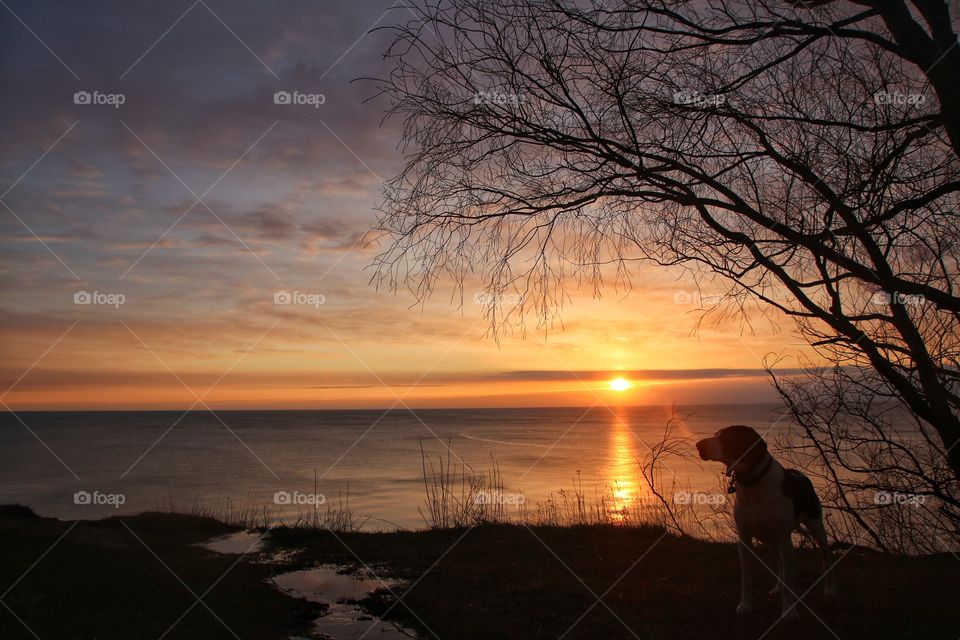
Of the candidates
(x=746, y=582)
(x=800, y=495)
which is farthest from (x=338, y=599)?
(x=800, y=495)

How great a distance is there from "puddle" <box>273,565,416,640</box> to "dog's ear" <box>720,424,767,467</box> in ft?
9.38

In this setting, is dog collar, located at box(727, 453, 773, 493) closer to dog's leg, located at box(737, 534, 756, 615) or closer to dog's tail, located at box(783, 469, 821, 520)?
dog's tail, located at box(783, 469, 821, 520)

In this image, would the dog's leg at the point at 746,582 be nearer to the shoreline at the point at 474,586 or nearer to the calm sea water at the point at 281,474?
the shoreline at the point at 474,586

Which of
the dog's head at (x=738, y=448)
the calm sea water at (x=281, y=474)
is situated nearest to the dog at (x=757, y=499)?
the dog's head at (x=738, y=448)

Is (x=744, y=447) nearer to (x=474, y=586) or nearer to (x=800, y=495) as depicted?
(x=800, y=495)

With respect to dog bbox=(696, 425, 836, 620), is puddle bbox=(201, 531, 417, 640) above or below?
below

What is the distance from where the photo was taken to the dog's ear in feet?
17.4

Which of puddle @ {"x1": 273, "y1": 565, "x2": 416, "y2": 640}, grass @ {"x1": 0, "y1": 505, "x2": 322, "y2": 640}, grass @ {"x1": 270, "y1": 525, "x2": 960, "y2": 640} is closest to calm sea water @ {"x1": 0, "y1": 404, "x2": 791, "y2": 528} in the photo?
grass @ {"x1": 270, "y1": 525, "x2": 960, "y2": 640}

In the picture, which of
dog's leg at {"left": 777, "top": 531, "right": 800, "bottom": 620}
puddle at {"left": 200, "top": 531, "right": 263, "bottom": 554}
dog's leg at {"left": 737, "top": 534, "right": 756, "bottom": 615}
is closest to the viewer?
dog's leg at {"left": 777, "top": 531, "right": 800, "bottom": 620}

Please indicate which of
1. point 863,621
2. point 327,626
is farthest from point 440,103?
point 863,621

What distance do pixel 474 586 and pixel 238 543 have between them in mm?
4369

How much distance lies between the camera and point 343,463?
44.0m

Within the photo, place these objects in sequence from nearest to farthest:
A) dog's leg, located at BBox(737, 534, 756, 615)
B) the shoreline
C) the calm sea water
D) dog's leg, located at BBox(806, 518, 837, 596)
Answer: the shoreline
dog's leg, located at BBox(737, 534, 756, 615)
dog's leg, located at BBox(806, 518, 837, 596)
the calm sea water

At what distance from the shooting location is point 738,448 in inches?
210
